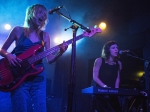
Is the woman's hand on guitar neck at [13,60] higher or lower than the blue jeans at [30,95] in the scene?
higher

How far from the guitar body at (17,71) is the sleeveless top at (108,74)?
208 cm

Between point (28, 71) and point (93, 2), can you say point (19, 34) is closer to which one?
point (28, 71)

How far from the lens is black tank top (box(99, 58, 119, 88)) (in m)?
4.07

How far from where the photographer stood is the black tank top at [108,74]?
4.07 m

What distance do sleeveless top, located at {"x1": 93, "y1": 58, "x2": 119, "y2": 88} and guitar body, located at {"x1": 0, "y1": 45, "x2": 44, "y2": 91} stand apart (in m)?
2.08

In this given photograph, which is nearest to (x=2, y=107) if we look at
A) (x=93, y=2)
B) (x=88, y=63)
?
(x=88, y=63)

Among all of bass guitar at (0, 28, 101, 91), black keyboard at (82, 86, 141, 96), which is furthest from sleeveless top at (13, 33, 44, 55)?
black keyboard at (82, 86, 141, 96)

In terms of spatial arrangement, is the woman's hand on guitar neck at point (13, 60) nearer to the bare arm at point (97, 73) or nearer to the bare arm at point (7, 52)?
the bare arm at point (7, 52)

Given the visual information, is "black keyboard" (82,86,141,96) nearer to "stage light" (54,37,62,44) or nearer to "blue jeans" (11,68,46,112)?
"blue jeans" (11,68,46,112)

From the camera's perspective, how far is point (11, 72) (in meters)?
2.29

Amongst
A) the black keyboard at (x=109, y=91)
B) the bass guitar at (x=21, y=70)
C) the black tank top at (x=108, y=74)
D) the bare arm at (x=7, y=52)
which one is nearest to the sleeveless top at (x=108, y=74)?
the black tank top at (x=108, y=74)

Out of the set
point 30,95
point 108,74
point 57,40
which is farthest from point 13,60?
point 57,40

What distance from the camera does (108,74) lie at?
411 cm

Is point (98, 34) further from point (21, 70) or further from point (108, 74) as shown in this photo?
point (21, 70)
